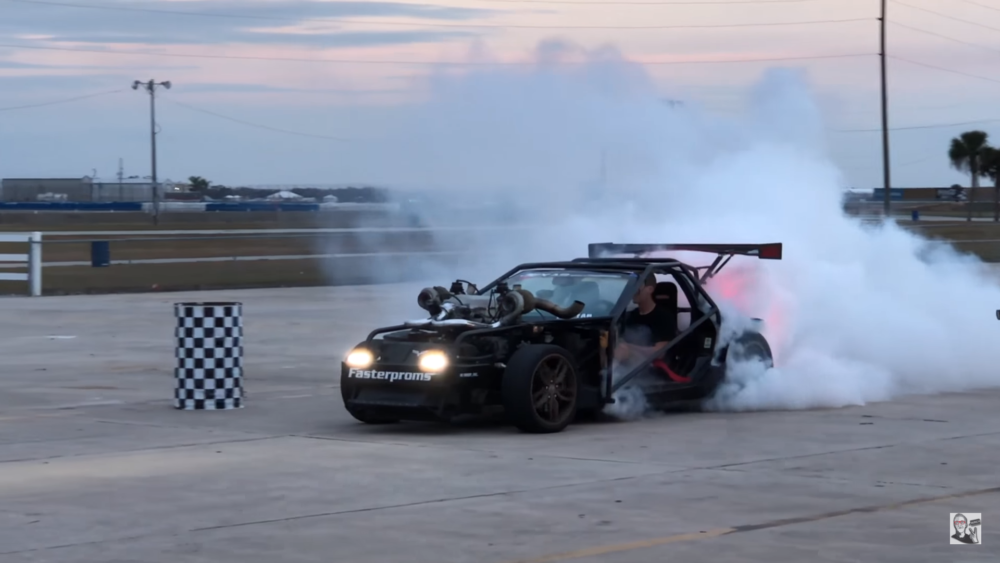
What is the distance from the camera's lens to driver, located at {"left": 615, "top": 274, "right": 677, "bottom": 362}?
38.6 feet

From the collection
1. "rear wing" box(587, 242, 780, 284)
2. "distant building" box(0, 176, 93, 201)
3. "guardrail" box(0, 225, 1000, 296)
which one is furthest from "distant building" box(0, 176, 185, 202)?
"rear wing" box(587, 242, 780, 284)

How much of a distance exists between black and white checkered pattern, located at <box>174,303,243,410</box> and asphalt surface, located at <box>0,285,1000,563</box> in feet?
0.93

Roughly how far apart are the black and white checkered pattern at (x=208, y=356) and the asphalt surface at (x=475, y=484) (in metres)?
0.28

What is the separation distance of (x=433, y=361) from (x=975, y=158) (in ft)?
258

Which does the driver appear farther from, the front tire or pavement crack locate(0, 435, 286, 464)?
pavement crack locate(0, 435, 286, 464)

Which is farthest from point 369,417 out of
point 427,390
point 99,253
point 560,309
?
point 99,253

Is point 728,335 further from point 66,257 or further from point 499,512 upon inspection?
point 66,257

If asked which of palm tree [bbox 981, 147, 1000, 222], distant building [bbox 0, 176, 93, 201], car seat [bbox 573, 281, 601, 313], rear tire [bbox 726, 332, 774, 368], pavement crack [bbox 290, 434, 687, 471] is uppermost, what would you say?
distant building [bbox 0, 176, 93, 201]

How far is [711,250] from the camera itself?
1284 centimetres

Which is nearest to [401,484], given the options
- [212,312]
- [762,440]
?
[762,440]

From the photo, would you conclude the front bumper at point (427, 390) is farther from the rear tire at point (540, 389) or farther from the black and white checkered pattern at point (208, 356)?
the black and white checkered pattern at point (208, 356)

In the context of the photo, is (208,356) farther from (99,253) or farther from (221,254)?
(221,254)

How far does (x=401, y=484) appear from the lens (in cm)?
860

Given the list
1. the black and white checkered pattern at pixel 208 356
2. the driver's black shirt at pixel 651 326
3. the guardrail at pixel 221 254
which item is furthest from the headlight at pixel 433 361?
the guardrail at pixel 221 254
